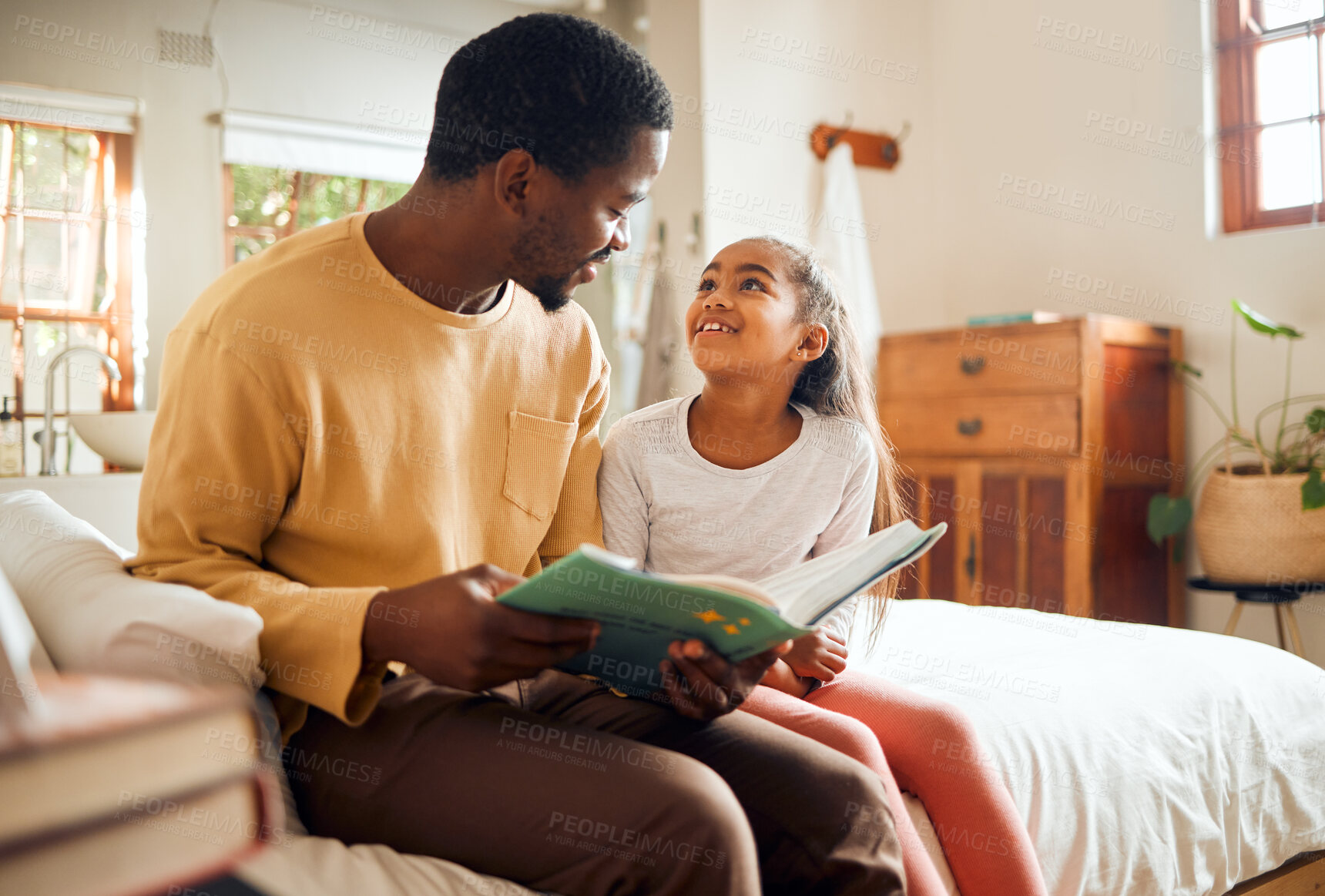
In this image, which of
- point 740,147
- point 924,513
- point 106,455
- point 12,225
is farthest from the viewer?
point 12,225

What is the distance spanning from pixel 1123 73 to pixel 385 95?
269cm

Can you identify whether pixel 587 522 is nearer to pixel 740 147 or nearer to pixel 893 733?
pixel 893 733

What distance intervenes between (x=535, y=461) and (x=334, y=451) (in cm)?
24

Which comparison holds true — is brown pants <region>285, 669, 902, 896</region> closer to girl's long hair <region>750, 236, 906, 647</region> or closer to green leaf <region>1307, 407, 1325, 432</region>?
girl's long hair <region>750, 236, 906, 647</region>

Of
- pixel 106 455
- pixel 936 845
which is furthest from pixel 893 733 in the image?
pixel 106 455

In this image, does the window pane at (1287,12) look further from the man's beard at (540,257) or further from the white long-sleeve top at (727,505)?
the man's beard at (540,257)

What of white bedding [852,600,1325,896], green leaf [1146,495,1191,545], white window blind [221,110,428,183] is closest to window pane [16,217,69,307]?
white window blind [221,110,428,183]

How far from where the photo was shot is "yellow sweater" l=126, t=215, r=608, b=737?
2.93 feet

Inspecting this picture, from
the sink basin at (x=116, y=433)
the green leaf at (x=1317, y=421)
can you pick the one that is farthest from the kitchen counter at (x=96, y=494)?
the green leaf at (x=1317, y=421)

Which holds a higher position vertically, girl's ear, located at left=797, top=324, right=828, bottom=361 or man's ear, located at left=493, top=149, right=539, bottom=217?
man's ear, located at left=493, top=149, right=539, bottom=217

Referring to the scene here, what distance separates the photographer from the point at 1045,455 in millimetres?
2711

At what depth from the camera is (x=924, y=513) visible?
2.93m

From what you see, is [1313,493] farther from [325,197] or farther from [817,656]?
[325,197]

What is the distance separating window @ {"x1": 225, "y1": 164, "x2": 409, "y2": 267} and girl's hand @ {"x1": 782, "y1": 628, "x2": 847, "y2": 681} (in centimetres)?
313
